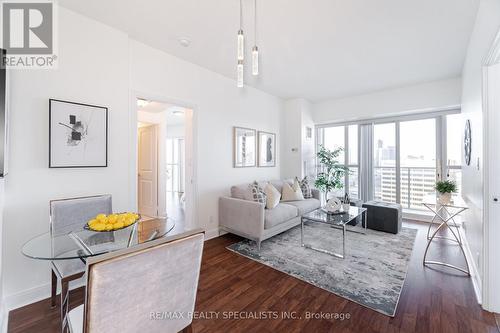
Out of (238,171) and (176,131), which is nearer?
(238,171)

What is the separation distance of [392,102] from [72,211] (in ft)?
18.6

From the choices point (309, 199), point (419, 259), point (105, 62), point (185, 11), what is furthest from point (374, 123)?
point (105, 62)

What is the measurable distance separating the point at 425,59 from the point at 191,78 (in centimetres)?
362

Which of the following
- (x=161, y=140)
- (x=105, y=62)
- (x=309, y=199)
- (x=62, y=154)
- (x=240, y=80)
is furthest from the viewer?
(x=161, y=140)

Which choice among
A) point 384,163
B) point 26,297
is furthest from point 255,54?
point 384,163

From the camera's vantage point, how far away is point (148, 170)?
5.02 meters

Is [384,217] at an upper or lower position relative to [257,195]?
lower

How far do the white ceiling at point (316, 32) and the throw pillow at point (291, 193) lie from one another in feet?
7.11

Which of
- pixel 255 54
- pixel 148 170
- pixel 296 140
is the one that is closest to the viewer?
pixel 255 54

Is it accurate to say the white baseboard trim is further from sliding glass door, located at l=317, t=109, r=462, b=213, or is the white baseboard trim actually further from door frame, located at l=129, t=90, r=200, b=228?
sliding glass door, located at l=317, t=109, r=462, b=213

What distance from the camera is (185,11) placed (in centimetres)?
219

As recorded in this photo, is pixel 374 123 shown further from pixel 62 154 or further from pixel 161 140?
pixel 62 154

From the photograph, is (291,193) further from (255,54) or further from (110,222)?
(110,222)

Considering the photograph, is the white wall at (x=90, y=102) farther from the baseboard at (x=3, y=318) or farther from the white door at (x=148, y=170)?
the white door at (x=148, y=170)
